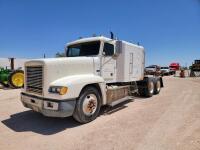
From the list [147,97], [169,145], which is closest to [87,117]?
[169,145]

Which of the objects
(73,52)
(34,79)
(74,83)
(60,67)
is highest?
(73,52)

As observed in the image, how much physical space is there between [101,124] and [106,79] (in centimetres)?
201

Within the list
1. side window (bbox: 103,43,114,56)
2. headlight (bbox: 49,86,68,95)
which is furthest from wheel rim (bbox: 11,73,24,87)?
headlight (bbox: 49,86,68,95)

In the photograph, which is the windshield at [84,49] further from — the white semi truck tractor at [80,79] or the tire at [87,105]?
the tire at [87,105]

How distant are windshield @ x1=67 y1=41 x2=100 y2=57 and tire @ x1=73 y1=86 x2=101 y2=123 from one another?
1564 millimetres

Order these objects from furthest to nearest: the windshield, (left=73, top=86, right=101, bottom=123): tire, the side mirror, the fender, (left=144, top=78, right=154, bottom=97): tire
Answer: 1. (left=144, top=78, right=154, bottom=97): tire
2. the side mirror
3. the windshield
4. (left=73, top=86, right=101, bottom=123): tire
5. the fender

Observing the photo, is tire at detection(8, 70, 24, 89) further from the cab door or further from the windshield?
the cab door

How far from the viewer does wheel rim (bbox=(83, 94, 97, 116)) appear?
573 centimetres

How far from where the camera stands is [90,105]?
19.4ft

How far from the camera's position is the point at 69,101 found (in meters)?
5.13

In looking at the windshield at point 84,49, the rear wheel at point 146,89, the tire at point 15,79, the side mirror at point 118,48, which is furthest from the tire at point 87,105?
the tire at point 15,79

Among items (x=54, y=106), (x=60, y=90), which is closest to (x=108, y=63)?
(x=60, y=90)

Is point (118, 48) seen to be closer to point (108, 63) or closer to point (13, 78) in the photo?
point (108, 63)

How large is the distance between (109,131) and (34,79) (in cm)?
268
